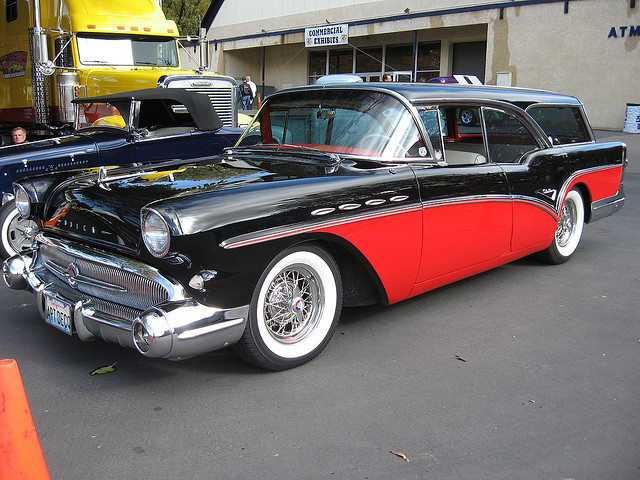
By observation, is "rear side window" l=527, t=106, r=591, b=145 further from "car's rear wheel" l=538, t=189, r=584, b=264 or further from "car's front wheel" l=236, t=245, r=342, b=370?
"car's front wheel" l=236, t=245, r=342, b=370

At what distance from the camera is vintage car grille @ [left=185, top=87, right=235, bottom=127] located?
9.66 meters

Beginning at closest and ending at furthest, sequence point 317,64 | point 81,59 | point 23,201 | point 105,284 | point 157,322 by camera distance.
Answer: point 157,322 < point 105,284 < point 23,201 < point 81,59 < point 317,64

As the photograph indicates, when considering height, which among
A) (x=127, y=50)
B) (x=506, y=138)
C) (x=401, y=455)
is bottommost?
(x=401, y=455)

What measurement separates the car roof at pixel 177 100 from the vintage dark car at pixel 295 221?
5.92ft

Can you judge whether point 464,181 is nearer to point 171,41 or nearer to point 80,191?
point 80,191

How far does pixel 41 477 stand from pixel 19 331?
2.05m

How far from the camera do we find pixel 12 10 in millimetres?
11633

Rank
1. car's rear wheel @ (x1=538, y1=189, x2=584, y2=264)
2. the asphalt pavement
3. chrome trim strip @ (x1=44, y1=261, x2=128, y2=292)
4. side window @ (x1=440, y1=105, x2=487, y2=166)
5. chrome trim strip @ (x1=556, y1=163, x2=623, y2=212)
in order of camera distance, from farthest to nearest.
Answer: car's rear wheel @ (x1=538, y1=189, x2=584, y2=264), chrome trim strip @ (x1=556, y1=163, x2=623, y2=212), side window @ (x1=440, y1=105, x2=487, y2=166), chrome trim strip @ (x1=44, y1=261, x2=128, y2=292), the asphalt pavement

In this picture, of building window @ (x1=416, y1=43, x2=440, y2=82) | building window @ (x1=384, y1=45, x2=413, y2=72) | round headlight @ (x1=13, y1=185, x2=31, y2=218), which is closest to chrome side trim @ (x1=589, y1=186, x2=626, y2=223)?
round headlight @ (x1=13, y1=185, x2=31, y2=218)

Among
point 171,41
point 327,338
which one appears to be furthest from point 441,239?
point 171,41

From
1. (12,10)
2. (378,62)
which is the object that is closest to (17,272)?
(12,10)

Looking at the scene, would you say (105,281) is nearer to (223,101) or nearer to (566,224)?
(566,224)

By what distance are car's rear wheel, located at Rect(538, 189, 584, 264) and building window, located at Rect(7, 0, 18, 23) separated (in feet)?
34.3

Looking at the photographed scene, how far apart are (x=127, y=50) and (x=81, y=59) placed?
89cm
